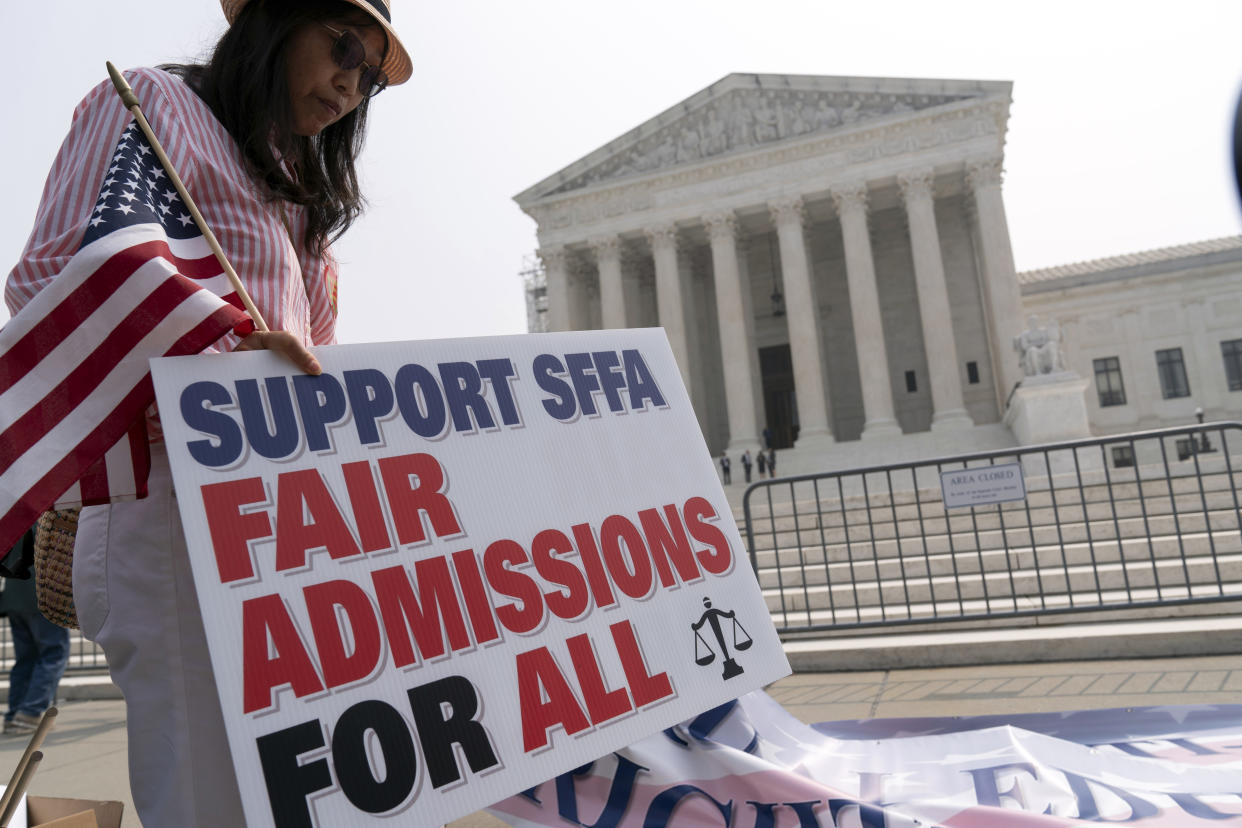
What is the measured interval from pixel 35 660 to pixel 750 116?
2867 centimetres

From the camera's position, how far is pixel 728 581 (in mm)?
2074

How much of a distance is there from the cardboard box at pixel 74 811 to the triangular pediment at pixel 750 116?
30.0 metres

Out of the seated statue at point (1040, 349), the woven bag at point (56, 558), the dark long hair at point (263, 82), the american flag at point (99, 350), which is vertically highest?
the seated statue at point (1040, 349)

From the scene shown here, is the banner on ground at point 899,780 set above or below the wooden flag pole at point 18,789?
below

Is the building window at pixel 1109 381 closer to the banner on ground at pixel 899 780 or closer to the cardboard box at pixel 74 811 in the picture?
the banner on ground at pixel 899 780

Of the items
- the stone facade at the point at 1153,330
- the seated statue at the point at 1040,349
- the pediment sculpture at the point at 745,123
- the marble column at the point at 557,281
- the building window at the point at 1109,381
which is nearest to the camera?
the seated statue at the point at 1040,349

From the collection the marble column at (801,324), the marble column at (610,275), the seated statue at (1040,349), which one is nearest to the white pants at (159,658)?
the seated statue at (1040,349)

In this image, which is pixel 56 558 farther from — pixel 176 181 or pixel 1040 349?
pixel 1040 349

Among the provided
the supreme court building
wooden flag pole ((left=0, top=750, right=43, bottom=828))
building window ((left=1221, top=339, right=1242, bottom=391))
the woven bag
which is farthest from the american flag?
building window ((left=1221, top=339, right=1242, bottom=391))

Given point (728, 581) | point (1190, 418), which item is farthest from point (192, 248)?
point (1190, 418)

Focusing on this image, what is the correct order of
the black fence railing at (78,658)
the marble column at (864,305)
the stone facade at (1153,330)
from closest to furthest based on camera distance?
the black fence railing at (78,658), the marble column at (864,305), the stone facade at (1153,330)

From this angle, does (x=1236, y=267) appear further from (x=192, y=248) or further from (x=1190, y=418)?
(x=192, y=248)

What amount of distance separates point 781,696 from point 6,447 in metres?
4.25

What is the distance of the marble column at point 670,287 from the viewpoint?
29.9m
